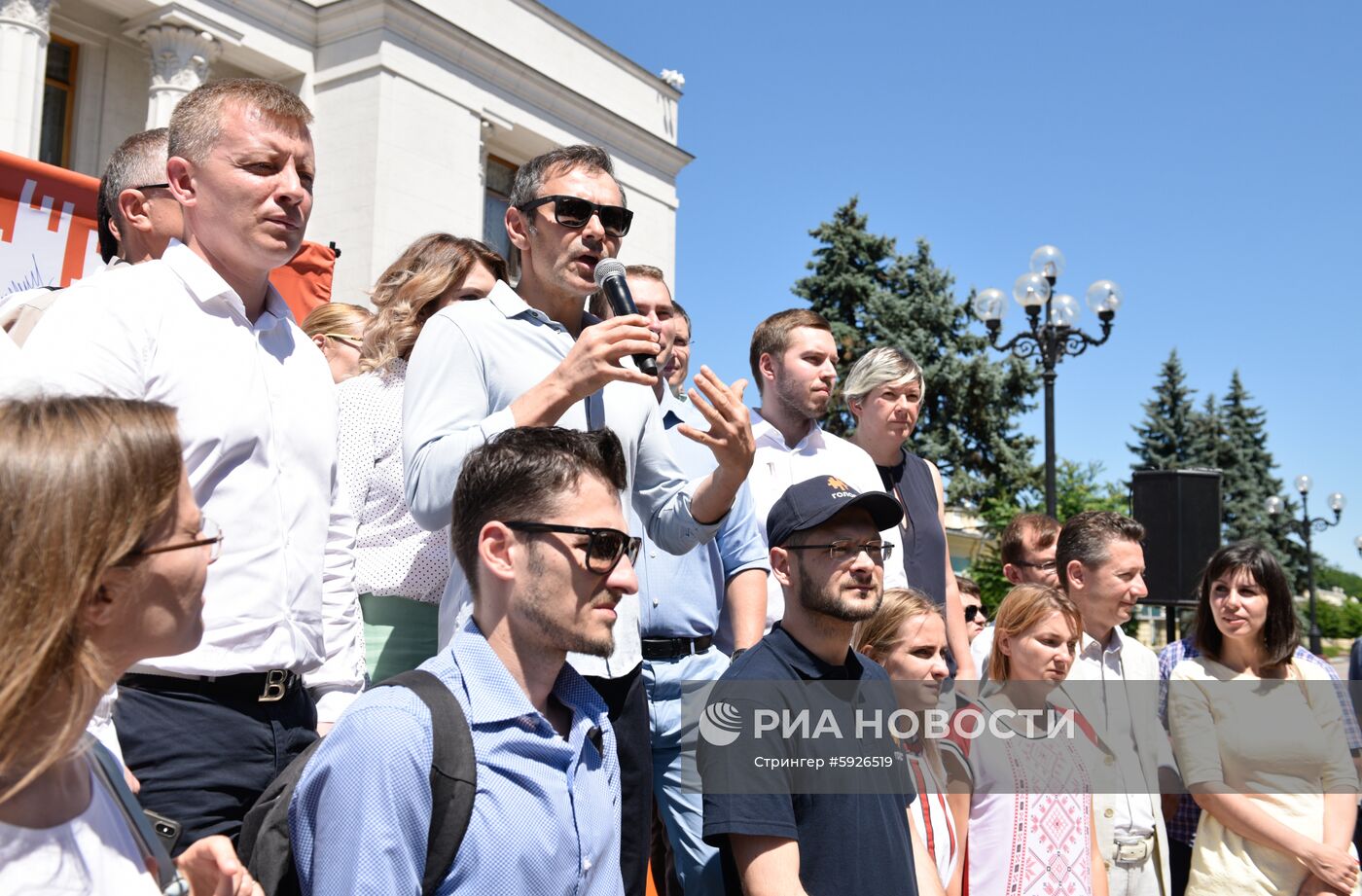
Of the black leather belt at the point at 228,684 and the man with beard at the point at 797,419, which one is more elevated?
the man with beard at the point at 797,419

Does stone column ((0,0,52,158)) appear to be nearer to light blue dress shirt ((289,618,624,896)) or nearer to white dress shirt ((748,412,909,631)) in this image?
white dress shirt ((748,412,909,631))

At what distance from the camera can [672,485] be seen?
3.22 metres

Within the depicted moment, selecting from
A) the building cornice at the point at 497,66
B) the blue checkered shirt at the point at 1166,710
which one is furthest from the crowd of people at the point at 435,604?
the building cornice at the point at 497,66

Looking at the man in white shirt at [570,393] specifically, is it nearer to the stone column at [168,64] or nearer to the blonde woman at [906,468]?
the blonde woman at [906,468]

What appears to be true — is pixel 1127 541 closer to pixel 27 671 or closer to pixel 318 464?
pixel 318 464

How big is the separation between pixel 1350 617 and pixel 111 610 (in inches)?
2851

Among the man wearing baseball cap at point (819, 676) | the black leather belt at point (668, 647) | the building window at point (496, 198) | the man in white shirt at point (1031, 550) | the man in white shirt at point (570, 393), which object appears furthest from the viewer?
the building window at point (496, 198)

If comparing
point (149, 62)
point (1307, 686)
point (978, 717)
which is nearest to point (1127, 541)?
point (1307, 686)

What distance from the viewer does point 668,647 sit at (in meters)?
3.48

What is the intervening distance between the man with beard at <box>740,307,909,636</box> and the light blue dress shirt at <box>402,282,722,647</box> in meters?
1.68

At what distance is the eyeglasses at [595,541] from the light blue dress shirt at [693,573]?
0.91 m

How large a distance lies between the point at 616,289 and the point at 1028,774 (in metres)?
2.58

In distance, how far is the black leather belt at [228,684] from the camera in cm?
230

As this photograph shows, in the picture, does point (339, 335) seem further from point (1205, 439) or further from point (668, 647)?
point (1205, 439)
